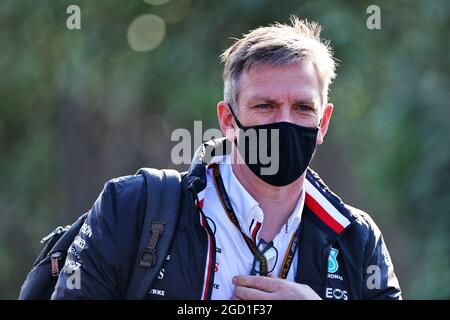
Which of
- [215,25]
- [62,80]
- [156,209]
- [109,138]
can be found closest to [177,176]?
[156,209]

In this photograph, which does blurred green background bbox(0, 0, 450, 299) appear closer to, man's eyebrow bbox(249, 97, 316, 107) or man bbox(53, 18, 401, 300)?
man bbox(53, 18, 401, 300)

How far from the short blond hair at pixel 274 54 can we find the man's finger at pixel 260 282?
2.73 ft

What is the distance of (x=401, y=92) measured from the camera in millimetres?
9164

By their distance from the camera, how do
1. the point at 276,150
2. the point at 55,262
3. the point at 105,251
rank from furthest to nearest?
the point at 276,150
the point at 55,262
the point at 105,251

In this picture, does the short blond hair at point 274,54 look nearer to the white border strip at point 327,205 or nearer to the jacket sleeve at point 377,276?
the white border strip at point 327,205

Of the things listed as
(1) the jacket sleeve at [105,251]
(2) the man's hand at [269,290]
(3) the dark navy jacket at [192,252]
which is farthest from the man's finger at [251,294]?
(1) the jacket sleeve at [105,251]

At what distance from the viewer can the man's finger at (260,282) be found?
131 inches

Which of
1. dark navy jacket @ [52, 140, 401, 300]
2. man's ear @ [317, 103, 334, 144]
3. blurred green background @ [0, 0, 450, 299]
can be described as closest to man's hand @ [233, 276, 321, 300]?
dark navy jacket @ [52, 140, 401, 300]

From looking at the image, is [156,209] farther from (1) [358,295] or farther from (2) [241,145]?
(1) [358,295]

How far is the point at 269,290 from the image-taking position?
3.32 m

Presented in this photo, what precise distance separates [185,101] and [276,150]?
7.01 meters

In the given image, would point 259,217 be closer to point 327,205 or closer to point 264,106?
point 327,205

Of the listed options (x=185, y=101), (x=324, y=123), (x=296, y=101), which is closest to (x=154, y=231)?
(x=296, y=101)
